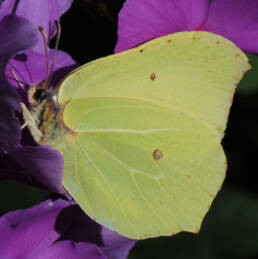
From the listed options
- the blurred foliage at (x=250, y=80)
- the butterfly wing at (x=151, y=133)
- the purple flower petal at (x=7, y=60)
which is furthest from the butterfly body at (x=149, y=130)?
the blurred foliage at (x=250, y=80)

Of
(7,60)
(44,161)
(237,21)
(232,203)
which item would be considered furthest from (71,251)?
(232,203)

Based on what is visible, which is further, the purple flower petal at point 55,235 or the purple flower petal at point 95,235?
the purple flower petal at point 95,235

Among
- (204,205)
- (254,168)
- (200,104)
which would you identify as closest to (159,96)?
(200,104)

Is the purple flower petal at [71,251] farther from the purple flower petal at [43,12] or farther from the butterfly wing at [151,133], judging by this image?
the purple flower petal at [43,12]

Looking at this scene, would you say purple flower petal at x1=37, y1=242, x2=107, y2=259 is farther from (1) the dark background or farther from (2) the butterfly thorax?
(1) the dark background

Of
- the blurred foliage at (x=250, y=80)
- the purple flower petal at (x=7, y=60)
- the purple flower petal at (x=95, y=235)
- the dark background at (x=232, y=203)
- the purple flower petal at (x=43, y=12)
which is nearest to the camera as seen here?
the purple flower petal at (x=7, y=60)

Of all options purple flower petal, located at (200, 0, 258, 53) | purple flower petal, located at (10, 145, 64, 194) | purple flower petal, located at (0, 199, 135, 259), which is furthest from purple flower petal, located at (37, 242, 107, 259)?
purple flower petal, located at (200, 0, 258, 53)
